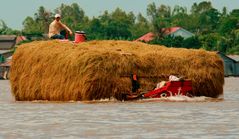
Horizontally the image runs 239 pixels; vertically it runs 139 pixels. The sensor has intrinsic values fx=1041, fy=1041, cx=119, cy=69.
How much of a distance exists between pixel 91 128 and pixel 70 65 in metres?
7.60

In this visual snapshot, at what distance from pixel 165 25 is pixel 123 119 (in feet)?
497

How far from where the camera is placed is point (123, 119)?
719 inches

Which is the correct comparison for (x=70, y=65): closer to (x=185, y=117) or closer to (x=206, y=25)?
(x=185, y=117)

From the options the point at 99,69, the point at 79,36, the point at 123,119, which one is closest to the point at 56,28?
the point at 79,36

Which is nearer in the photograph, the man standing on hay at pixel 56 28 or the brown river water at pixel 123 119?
the brown river water at pixel 123 119

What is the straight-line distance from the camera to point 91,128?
647 inches

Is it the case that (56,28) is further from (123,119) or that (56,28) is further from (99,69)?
(123,119)

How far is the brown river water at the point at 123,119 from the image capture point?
15.4 m

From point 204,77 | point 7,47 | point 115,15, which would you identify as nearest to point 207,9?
point 115,15

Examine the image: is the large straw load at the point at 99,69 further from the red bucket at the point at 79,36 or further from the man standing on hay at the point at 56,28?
the man standing on hay at the point at 56,28

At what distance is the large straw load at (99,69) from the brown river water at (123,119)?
19.6 inches

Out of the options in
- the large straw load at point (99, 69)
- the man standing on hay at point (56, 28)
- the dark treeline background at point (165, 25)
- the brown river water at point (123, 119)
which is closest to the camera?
the brown river water at point (123, 119)

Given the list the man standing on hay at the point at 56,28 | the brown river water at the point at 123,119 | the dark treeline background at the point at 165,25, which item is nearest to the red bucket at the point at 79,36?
the man standing on hay at the point at 56,28

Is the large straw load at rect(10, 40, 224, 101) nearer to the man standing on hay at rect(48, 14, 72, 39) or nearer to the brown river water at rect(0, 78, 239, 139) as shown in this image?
the brown river water at rect(0, 78, 239, 139)
